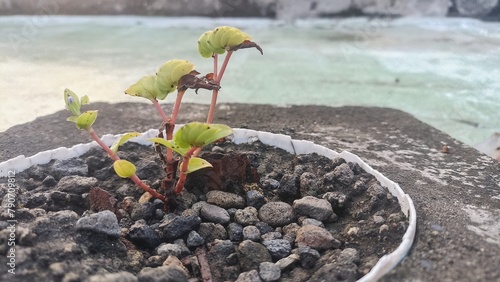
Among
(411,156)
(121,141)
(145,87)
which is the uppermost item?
(145,87)

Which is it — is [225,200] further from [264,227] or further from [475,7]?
[475,7]

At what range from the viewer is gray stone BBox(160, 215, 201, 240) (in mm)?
1156

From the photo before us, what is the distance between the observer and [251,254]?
3.63 feet

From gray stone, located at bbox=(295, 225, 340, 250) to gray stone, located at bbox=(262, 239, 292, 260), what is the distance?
0.09ft

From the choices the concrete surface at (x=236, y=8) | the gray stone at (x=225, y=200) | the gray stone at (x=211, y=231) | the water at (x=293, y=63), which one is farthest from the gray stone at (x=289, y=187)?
the concrete surface at (x=236, y=8)

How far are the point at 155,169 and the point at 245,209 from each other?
326mm

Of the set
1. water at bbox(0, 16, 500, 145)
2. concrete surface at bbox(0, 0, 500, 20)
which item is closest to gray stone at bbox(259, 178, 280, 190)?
water at bbox(0, 16, 500, 145)

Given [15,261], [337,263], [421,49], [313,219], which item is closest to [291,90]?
[421,49]

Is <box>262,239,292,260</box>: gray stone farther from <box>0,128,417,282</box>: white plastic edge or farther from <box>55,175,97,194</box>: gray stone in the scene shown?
<box>55,175,97,194</box>: gray stone

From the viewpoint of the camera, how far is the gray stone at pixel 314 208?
124 centimetres

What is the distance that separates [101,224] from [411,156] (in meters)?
1.10

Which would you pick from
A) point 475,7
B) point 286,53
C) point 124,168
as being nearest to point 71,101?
point 124,168

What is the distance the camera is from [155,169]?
1440mm

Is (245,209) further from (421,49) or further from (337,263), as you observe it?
(421,49)
